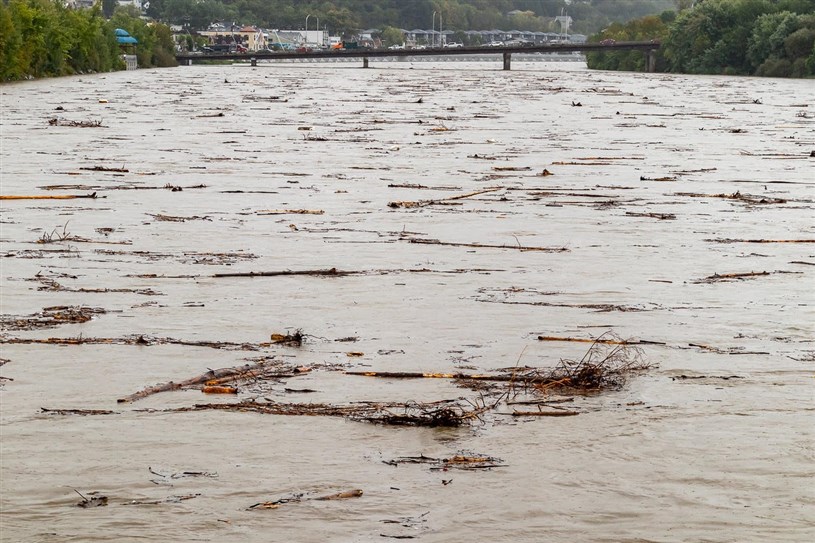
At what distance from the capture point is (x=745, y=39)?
10362 cm

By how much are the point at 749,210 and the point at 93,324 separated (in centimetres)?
802

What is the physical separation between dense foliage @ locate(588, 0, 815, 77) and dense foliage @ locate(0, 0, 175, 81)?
1844 inches

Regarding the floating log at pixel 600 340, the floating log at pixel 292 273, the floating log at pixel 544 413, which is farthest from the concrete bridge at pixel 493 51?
the floating log at pixel 544 413

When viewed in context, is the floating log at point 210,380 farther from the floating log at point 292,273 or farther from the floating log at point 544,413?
the floating log at point 292,273

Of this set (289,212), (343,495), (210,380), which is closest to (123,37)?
(289,212)

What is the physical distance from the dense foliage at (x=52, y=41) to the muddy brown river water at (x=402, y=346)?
45.3 metres

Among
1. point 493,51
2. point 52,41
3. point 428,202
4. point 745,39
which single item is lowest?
point 493,51

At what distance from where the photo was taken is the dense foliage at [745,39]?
95062 millimetres

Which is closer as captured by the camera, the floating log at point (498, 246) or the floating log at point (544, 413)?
the floating log at point (544, 413)

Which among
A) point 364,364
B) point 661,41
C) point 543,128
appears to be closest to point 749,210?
point 364,364

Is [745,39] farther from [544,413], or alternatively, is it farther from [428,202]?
[544,413]

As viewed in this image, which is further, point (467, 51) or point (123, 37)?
point (467, 51)

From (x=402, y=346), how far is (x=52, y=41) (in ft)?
222

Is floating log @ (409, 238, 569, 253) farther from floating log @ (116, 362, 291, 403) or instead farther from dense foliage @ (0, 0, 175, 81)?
dense foliage @ (0, 0, 175, 81)
